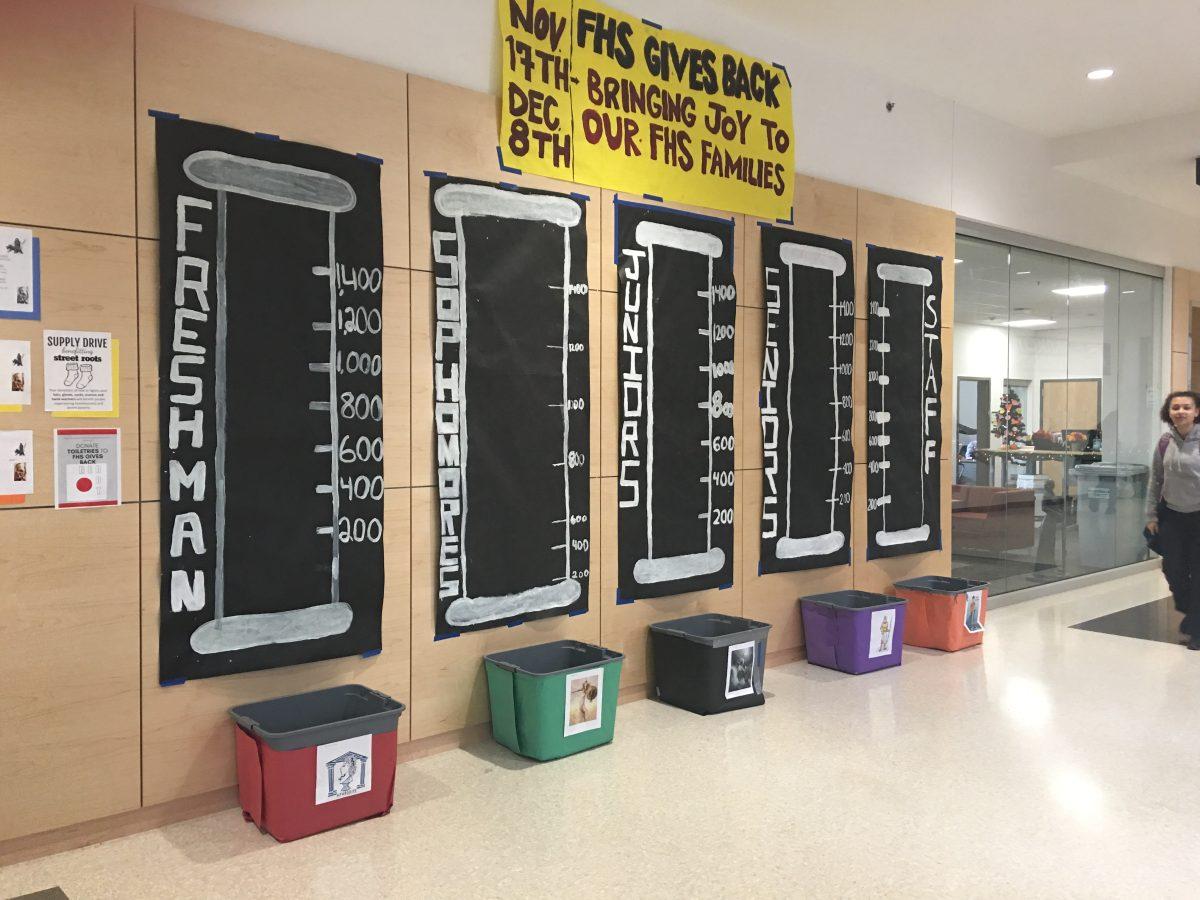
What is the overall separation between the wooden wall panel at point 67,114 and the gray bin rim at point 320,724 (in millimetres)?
1605

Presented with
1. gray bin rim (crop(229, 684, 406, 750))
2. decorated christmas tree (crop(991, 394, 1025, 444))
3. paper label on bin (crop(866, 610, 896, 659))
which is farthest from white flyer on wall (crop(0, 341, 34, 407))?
decorated christmas tree (crop(991, 394, 1025, 444))

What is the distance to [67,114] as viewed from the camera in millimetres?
2818

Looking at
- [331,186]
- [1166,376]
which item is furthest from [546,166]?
[1166,376]

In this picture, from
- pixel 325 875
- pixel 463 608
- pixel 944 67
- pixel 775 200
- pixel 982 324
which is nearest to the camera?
pixel 325 875

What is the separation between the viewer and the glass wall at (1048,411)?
646 cm

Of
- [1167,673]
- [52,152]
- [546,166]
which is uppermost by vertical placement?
[546,166]

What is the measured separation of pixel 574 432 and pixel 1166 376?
6.80 m

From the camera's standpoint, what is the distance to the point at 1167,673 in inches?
198

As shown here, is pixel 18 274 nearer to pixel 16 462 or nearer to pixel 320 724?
pixel 16 462

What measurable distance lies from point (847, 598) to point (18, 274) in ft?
13.8

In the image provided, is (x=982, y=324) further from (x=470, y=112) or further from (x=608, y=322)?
(x=470, y=112)

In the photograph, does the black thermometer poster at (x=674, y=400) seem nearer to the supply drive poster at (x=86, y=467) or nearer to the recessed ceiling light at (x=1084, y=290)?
the supply drive poster at (x=86, y=467)

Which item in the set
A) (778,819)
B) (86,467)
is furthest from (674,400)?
(86,467)

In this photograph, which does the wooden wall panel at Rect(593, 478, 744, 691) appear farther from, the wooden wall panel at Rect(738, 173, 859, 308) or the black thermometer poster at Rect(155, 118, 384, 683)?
the wooden wall panel at Rect(738, 173, 859, 308)
